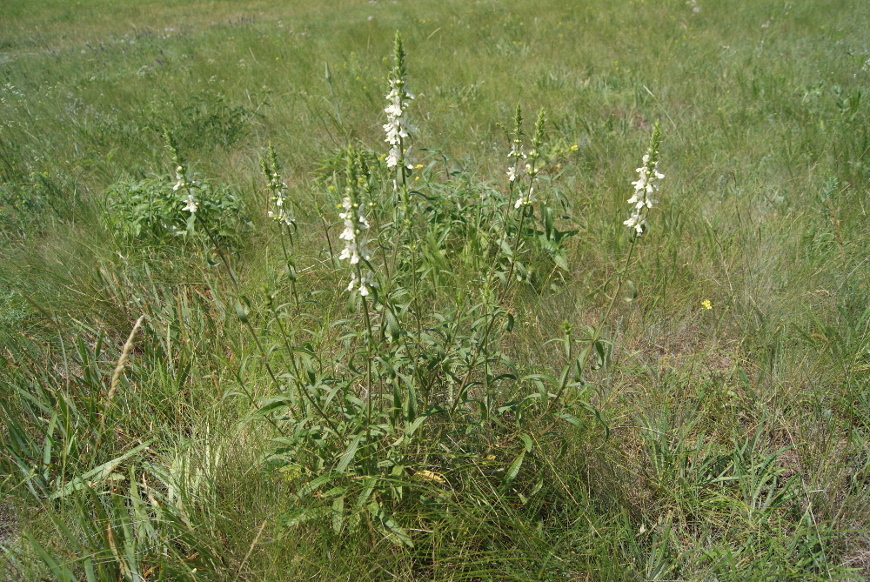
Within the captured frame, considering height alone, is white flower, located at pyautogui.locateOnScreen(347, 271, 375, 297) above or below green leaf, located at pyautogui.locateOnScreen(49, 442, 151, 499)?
above

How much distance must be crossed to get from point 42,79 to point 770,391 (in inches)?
380

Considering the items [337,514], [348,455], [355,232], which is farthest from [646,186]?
[337,514]

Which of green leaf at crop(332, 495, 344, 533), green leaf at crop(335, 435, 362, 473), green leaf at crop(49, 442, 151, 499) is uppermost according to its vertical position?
green leaf at crop(335, 435, 362, 473)

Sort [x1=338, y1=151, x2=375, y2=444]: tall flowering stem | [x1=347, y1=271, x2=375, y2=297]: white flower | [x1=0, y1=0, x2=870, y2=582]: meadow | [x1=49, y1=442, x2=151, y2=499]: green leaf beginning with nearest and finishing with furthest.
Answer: [x1=338, y1=151, x2=375, y2=444]: tall flowering stem → [x1=347, y1=271, x2=375, y2=297]: white flower → [x1=0, y1=0, x2=870, y2=582]: meadow → [x1=49, y1=442, x2=151, y2=499]: green leaf

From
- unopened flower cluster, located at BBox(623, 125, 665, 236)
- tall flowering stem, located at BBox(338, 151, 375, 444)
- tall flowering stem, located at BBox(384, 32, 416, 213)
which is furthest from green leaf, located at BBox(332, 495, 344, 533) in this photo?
unopened flower cluster, located at BBox(623, 125, 665, 236)

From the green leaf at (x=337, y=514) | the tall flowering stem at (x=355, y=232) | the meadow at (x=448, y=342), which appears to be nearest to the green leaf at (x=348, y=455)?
the meadow at (x=448, y=342)

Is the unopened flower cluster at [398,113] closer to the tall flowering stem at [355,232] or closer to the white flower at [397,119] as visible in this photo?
the white flower at [397,119]

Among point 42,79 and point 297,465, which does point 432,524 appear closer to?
point 297,465

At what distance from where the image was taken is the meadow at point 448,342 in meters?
1.86

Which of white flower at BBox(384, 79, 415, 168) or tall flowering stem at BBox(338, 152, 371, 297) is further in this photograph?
white flower at BBox(384, 79, 415, 168)

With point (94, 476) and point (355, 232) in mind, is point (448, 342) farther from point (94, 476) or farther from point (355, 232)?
point (94, 476)

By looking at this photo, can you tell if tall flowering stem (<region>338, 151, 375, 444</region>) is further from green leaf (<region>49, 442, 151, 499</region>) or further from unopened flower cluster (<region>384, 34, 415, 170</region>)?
green leaf (<region>49, 442, 151, 499</region>)

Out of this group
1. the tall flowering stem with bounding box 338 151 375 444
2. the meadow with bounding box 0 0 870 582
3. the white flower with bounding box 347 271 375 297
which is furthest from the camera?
the meadow with bounding box 0 0 870 582

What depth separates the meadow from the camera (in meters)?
1.86
